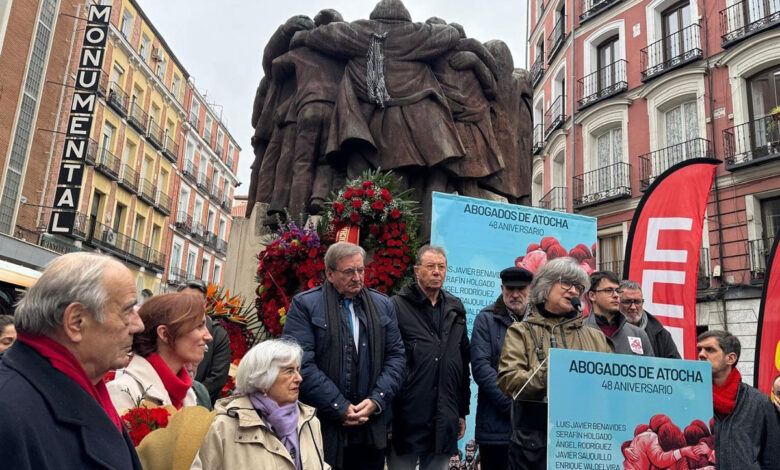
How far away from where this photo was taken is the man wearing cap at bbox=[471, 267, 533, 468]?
360 centimetres

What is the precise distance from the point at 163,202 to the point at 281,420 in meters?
31.2

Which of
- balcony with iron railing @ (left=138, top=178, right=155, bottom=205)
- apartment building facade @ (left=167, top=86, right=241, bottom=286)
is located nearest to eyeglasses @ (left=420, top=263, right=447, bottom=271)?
balcony with iron railing @ (left=138, top=178, right=155, bottom=205)

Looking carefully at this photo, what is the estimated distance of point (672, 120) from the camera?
1786cm

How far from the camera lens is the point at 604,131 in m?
19.9

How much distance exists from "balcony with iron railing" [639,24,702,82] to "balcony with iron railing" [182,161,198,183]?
2401 cm

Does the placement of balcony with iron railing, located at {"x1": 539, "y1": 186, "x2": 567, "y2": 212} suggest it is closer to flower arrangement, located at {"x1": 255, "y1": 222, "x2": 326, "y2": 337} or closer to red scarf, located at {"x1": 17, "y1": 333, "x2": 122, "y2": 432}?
→ flower arrangement, located at {"x1": 255, "y1": 222, "x2": 326, "y2": 337}

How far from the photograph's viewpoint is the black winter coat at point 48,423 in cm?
122

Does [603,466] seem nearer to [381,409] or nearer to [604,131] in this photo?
[381,409]

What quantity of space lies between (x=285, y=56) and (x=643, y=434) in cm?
526

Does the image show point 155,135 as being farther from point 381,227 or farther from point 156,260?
point 381,227

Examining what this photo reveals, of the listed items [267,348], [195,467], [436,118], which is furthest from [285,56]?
[195,467]

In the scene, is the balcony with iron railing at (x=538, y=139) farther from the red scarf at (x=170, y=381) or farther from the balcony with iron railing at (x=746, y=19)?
the red scarf at (x=170, y=381)

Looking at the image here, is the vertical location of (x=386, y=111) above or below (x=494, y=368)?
above

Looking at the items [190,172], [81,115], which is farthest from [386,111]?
[190,172]
